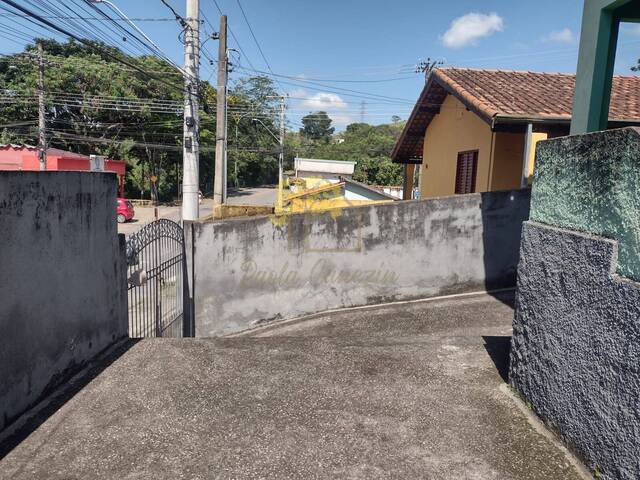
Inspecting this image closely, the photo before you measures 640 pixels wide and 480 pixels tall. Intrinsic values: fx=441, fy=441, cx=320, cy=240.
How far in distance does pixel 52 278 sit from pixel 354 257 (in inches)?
219

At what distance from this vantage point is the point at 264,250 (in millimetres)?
8000

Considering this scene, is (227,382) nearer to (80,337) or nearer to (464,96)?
(80,337)

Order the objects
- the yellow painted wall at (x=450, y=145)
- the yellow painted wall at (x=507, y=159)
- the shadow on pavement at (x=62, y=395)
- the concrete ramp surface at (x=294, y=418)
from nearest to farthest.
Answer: the concrete ramp surface at (x=294, y=418) < the shadow on pavement at (x=62, y=395) < the yellow painted wall at (x=507, y=159) < the yellow painted wall at (x=450, y=145)

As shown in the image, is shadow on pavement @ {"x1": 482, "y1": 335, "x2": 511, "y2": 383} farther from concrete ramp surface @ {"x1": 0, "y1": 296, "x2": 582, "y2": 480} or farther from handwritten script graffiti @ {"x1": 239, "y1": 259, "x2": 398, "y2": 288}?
handwritten script graffiti @ {"x1": 239, "y1": 259, "x2": 398, "y2": 288}

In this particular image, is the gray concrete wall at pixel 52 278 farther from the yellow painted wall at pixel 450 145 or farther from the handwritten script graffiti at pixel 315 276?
the yellow painted wall at pixel 450 145

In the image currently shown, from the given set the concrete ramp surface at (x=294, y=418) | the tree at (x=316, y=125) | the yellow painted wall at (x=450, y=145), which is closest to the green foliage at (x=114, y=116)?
the yellow painted wall at (x=450, y=145)

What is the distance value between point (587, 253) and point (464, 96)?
25.2ft

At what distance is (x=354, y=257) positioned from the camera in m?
8.20

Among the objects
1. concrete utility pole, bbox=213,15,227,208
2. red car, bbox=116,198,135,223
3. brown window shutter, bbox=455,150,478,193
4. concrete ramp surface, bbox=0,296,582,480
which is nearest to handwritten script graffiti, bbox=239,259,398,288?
concrete ramp surface, bbox=0,296,582,480

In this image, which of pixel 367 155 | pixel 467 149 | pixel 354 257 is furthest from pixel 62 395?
pixel 367 155

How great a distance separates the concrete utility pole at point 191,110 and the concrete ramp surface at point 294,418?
7738 mm

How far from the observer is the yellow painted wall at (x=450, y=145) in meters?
10.1

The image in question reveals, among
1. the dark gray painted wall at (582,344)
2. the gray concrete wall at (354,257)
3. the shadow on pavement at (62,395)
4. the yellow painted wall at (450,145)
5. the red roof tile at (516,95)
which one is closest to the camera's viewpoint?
the dark gray painted wall at (582,344)

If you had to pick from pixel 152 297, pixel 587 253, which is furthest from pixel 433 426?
pixel 152 297
